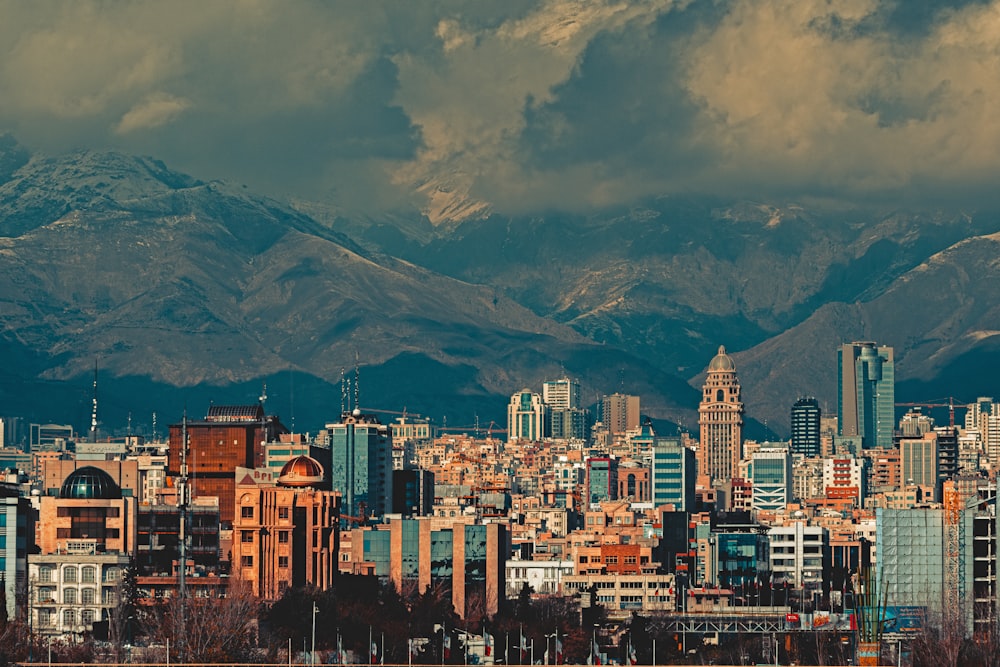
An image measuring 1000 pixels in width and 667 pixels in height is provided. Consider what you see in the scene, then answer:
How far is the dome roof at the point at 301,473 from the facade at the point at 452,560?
7980 mm

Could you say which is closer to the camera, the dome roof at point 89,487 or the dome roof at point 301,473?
the dome roof at point 89,487

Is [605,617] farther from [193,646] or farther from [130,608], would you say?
[193,646]

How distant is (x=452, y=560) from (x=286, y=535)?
1622 centimetres

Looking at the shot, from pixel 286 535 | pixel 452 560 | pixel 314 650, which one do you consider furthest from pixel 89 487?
pixel 314 650

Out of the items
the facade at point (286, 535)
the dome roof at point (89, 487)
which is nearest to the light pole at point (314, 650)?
the facade at point (286, 535)

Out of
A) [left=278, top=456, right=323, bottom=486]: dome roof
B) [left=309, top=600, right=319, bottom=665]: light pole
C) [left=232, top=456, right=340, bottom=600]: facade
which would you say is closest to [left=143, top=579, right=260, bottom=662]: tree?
[left=309, top=600, right=319, bottom=665]: light pole

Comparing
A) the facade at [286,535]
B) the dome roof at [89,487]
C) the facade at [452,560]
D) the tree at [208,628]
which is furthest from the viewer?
the facade at [452,560]

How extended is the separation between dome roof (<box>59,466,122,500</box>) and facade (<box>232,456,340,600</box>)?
752cm

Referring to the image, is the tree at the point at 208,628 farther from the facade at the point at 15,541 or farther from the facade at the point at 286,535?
the facade at the point at 286,535

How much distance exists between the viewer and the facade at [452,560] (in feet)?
596

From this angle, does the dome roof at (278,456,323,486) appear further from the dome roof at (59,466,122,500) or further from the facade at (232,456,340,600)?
the dome roof at (59,466,122,500)

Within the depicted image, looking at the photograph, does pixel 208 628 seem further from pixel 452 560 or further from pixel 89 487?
pixel 452 560

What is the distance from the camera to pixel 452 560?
187 m

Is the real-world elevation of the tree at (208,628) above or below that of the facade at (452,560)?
below
